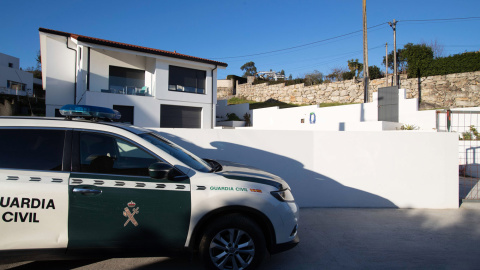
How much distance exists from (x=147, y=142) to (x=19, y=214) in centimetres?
144

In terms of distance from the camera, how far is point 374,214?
247 inches

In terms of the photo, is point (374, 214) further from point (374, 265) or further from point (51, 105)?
point (51, 105)

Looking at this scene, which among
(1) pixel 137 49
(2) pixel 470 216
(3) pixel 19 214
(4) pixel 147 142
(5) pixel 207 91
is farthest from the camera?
(5) pixel 207 91

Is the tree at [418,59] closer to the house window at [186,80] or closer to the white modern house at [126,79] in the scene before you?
the white modern house at [126,79]

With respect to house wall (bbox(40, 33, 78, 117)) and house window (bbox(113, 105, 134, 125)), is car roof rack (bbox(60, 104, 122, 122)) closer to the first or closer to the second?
house window (bbox(113, 105, 134, 125))

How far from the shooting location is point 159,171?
3.22 meters

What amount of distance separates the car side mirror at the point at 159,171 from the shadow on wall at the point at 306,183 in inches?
130

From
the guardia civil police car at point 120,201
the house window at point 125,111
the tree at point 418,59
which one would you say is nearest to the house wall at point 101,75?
the house window at point 125,111

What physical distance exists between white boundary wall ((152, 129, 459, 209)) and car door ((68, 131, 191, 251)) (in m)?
3.75

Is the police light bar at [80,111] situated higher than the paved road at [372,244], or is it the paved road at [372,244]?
the police light bar at [80,111]

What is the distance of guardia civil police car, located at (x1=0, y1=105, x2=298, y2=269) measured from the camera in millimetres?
3078

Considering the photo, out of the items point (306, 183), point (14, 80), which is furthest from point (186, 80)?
point (14, 80)

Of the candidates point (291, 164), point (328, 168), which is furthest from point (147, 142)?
point (328, 168)

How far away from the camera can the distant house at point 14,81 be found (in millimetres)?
36406
